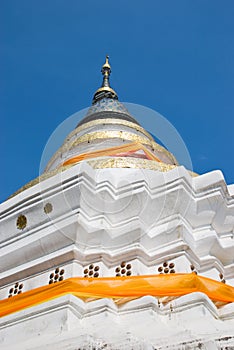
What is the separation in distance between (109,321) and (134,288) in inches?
19.2

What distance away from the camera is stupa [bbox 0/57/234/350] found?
204 inches

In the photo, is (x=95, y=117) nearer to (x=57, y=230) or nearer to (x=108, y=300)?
(x=57, y=230)

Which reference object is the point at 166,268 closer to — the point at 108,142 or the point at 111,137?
the point at 108,142

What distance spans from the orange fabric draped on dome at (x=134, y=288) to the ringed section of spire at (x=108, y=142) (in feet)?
11.3

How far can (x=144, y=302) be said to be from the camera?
5258 millimetres

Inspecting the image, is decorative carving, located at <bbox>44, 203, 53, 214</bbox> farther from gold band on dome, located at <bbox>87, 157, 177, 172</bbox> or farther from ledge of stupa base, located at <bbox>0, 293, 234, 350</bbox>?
ledge of stupa base, located at <bbox>0, 293, 234, 350</bbox>

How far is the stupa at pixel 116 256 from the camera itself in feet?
17.0

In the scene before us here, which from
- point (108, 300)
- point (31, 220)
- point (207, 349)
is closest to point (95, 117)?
point (31, 220)

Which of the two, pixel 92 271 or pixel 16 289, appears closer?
pixel 92 271

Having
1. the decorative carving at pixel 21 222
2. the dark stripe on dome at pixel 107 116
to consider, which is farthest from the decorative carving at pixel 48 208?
the dark stripe on dome at pixel 107 116

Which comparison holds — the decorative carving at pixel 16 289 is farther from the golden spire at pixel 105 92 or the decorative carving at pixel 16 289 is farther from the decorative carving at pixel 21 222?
the golden spire at pixel 105 92

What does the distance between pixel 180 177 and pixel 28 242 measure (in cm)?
220

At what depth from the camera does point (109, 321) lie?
5.16 meters

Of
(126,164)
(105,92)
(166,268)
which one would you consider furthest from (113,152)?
(105,92)
